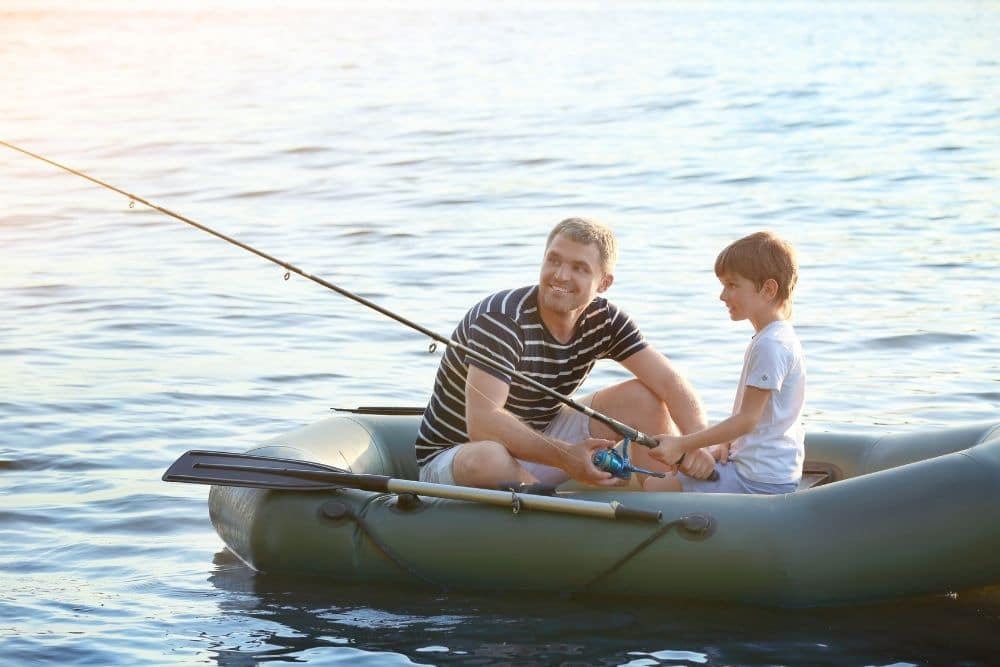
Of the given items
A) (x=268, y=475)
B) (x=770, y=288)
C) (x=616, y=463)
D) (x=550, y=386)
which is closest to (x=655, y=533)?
(x=616, y=463)

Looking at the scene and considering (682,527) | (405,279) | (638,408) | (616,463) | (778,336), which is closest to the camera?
(682,527)

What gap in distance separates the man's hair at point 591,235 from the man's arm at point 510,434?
0.43 m

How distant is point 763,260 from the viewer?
4410 millimetres

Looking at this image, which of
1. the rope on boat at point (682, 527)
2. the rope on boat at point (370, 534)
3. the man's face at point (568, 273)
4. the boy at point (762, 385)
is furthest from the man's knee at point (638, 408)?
the rope on boat at point (370, 534)

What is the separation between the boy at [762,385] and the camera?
4395 mm

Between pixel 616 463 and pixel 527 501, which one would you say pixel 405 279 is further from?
pixel 527 501

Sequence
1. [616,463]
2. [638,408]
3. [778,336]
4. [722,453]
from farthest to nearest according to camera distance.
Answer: [638,408] < [722,453] < [616,463] < [778,336]

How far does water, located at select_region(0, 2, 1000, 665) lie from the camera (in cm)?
442

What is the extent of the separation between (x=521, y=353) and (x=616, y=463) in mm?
413

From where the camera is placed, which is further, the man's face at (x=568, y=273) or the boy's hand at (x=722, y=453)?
the boy's hand at (x=722, y=453)

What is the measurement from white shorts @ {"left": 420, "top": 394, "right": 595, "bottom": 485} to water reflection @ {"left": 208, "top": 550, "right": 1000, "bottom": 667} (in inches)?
13.6

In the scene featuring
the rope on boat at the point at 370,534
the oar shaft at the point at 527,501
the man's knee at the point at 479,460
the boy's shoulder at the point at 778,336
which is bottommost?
the rope on boat at the point at 370,534

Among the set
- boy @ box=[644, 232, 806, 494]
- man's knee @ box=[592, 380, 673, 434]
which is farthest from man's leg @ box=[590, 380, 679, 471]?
boy @ box=[644, 232, 806, 494]

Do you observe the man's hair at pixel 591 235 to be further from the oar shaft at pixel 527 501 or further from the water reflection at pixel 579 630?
the water reflection at pixel 579 630
